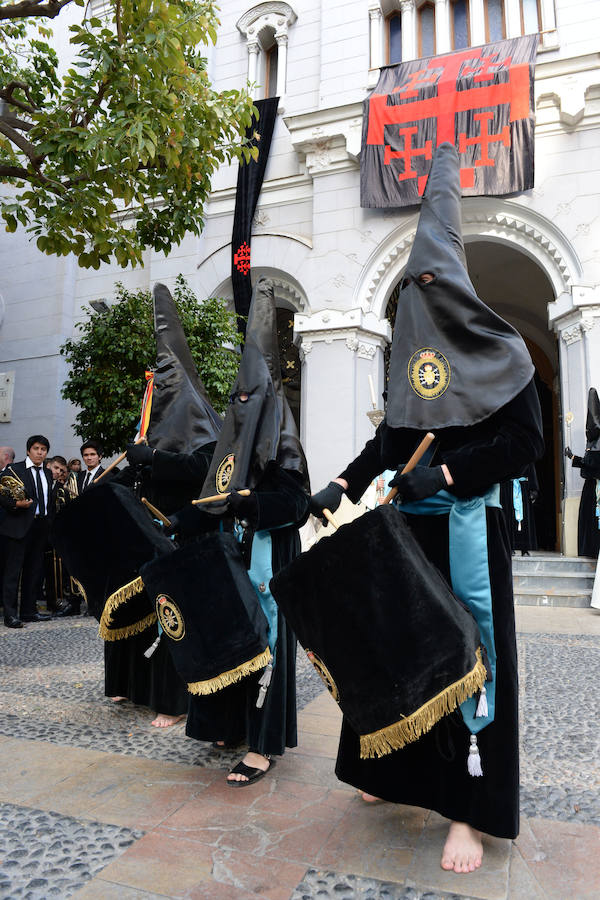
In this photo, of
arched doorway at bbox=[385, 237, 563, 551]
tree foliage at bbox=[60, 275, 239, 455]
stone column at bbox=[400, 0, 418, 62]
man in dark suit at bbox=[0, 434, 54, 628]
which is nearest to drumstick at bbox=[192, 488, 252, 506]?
man in dark suit at bbox=[0, 434, 54, 628]

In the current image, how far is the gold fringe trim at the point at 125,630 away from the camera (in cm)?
343

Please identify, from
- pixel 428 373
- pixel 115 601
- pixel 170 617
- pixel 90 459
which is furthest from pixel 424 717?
pixel 90 459

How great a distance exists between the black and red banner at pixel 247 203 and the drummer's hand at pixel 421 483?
35.0ft

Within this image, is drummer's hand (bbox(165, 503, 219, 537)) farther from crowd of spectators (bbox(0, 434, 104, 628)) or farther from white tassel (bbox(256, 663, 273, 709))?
crowd of spectators (bbox(0, 434, 104, 628))

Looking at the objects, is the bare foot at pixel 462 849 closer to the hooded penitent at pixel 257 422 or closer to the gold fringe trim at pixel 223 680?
the gold fringe trim at pixel 223 680

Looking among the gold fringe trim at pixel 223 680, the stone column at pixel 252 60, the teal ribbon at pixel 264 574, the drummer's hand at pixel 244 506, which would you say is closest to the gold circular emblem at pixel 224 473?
the drummer's hand at pixel 244 506

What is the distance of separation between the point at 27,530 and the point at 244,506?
5.08m

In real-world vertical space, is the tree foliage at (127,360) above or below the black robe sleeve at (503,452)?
above

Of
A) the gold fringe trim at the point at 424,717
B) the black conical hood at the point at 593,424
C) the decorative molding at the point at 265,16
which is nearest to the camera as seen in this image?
the gold fringe trim at the point at 424,717

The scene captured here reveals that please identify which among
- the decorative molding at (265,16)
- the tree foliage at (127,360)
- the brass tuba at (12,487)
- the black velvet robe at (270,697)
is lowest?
the black velvet robe at (270,697)

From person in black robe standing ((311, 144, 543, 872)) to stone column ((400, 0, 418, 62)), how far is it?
472 inches

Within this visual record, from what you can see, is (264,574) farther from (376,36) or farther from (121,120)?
(376,36)

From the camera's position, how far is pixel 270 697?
276cm

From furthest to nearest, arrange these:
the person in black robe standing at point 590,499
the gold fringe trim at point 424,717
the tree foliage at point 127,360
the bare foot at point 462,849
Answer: the tree foliage at point 127,360 → the person in black robe standing at point 590,499 → the bare foot at point 462,849 → the gold fringe trim at point 424,717
